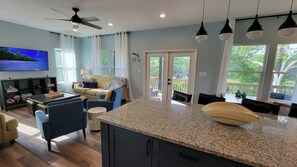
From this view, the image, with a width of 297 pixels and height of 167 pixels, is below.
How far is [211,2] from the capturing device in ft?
8.73

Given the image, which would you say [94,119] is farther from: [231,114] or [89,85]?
[89,85]

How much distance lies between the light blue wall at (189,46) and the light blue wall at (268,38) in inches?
18.4

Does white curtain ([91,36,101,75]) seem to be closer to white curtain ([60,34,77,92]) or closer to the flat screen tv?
white curtain ([60,34,77,92])

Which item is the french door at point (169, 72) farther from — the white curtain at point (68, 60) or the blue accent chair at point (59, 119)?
the white curtain at point (68, 60)

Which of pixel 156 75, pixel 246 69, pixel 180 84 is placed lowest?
pixel 180 84

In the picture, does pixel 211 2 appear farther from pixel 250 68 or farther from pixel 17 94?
pixel 17 94

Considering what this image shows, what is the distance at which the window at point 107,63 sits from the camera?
5.79m

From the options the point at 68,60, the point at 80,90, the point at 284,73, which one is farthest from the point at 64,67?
the point at 284,73

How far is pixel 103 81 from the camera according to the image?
5449mm

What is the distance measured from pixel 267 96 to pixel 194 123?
357cm

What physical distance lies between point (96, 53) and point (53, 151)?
14.7ft

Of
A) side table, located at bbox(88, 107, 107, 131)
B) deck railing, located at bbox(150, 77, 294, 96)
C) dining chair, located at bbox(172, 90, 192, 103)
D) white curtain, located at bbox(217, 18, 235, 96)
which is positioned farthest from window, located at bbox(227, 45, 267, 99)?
side table, located at bbox(88, 107, 107, 131)

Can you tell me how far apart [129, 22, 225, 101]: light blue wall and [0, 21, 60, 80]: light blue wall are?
3.09 metres

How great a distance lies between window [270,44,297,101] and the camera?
10.9ft
